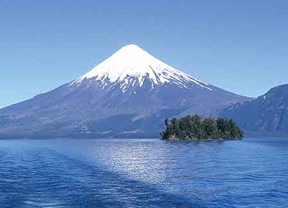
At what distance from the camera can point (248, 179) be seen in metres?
54.8

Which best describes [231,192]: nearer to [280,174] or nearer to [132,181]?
[132,181]

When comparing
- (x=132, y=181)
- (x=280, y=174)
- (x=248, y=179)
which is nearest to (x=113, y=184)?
(x=132, y=181)

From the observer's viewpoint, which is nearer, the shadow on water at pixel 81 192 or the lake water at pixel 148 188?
the shadow on water at pixel 81 192

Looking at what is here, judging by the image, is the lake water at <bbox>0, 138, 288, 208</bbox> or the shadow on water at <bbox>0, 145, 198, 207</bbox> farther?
the lake water at <bbox>0, 138, 288, 208</bbox>

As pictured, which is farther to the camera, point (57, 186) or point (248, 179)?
point (248, 179)

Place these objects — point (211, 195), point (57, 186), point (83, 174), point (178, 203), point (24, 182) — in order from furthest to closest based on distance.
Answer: point (83, 174) < point (24, 182) < point (57, 186) < point (211, 195) < point (178, 203)

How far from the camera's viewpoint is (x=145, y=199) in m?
41.3

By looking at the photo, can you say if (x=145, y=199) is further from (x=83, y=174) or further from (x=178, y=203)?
(x=83, y=174)

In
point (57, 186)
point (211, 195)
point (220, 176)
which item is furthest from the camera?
point (220, 176)

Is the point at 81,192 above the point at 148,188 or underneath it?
underneath

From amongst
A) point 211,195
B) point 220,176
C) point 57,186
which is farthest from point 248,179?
point 57,186

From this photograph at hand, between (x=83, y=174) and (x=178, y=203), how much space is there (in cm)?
2610

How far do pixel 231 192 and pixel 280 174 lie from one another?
18.2 m

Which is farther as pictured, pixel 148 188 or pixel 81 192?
pixel 148 188
